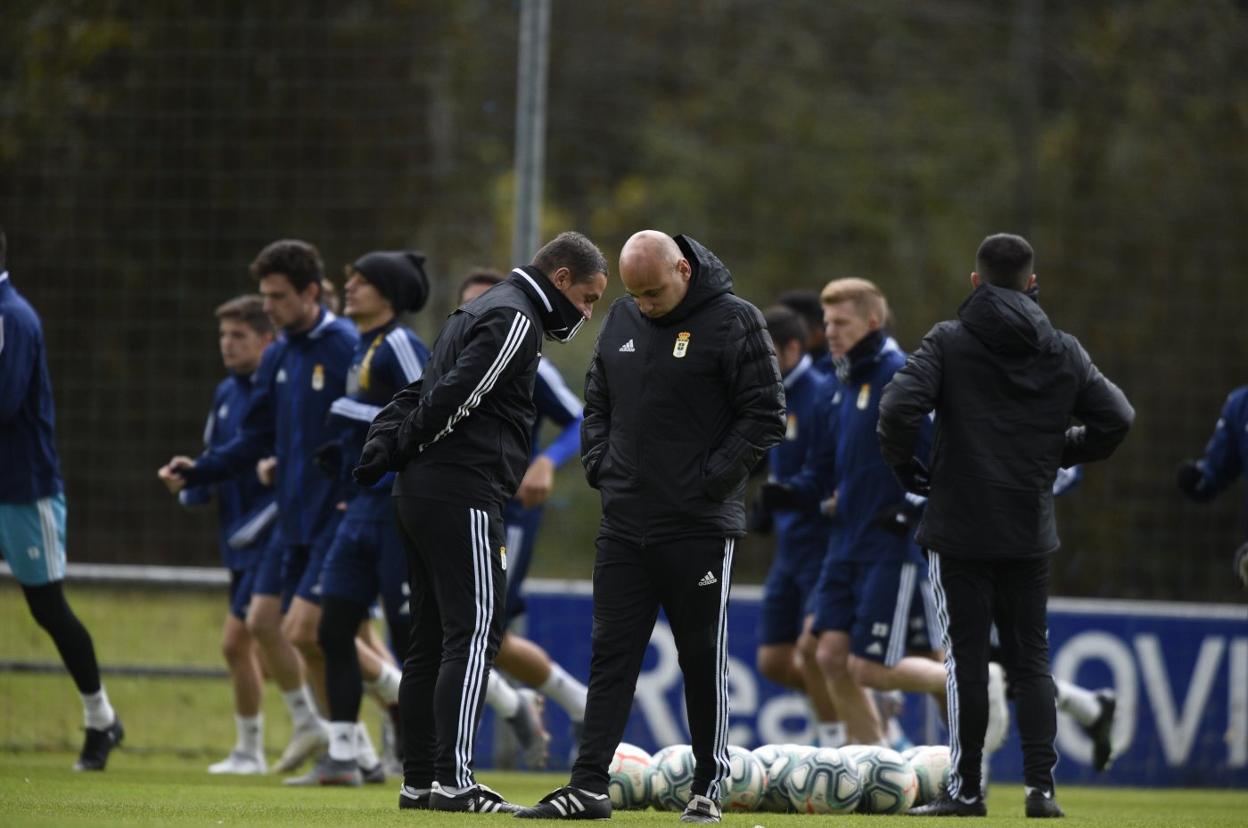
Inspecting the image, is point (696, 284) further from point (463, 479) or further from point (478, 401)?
point (463, 479)

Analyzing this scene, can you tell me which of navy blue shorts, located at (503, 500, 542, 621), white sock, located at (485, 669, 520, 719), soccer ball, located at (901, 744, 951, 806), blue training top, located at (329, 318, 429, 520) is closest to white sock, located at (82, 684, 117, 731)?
blue training top, located at (329, 318, 429, 520)

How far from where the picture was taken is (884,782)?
8.09 m

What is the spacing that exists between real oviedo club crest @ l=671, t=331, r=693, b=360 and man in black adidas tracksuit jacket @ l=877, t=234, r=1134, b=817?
118 cm

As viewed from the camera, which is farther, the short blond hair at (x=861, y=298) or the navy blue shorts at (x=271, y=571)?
the navy blue shorts at (x=271, y=571)

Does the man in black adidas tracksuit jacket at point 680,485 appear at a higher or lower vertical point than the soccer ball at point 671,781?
higher

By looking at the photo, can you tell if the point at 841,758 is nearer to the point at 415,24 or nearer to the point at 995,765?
the point at 995,765

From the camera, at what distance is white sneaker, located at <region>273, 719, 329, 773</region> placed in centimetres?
1032

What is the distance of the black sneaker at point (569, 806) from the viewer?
683 cm

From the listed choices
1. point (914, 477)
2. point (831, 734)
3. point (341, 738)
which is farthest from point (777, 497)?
point (341, 738)

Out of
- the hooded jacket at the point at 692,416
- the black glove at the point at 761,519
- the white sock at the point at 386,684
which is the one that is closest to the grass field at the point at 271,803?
the white sock at the point at 386,684

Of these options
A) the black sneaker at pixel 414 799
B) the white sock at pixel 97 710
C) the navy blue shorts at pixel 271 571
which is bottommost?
the white sock at pixel 97 710

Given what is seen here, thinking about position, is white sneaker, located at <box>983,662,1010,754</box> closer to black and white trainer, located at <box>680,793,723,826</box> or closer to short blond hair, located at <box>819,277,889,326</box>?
short blond hair, located at <box>819,277,889,326</box>

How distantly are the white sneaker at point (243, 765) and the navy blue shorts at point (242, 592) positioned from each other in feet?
2.41

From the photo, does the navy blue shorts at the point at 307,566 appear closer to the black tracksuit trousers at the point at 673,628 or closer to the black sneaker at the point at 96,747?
the black sneaker at the point at 96,747
